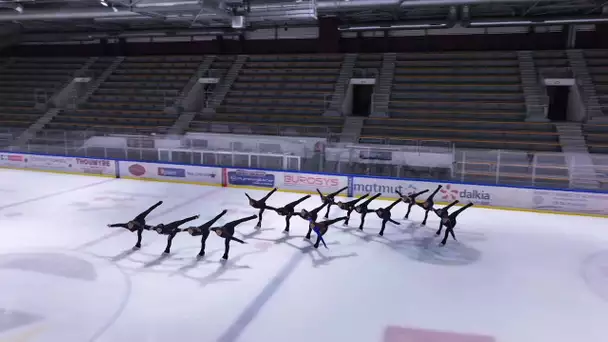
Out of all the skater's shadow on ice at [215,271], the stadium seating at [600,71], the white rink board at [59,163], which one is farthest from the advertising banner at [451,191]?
the white rink board at [59,163]

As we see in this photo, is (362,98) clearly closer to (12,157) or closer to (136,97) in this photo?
(136,97)

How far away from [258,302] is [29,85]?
24124mm

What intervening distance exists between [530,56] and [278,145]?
478 inches

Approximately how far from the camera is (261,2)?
13727mm

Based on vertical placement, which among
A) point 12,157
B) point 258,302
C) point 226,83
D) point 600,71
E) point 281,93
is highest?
point 600,71

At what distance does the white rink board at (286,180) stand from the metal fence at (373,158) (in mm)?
210

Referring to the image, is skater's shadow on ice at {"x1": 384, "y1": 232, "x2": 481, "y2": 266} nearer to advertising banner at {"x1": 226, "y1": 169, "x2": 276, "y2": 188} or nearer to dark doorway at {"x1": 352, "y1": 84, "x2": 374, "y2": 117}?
advertising banner at {"x1": 226, "y1": 169, "x2": 276, "y2": 188}

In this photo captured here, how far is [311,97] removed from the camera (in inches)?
789

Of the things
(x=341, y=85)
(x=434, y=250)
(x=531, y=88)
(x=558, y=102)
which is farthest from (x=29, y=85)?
(x=558, y=102)

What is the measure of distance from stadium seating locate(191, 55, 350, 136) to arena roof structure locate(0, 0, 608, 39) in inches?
72.0

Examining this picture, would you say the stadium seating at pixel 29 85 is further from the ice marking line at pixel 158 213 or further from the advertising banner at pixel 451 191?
the advertising banner at pixel 451 191

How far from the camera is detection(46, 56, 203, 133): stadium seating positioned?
807 inches

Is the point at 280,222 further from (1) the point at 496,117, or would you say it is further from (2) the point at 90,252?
(1) the point at 496,117

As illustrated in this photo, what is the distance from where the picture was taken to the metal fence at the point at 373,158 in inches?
436
